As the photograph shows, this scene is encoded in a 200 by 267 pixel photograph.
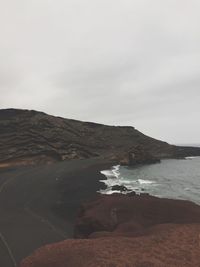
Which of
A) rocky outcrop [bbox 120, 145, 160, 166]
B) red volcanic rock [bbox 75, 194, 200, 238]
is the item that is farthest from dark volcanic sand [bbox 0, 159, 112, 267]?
rocky outcrop [bbox 120, 145, 160, 166]

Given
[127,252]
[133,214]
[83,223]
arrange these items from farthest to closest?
[83,223] < [133,214] < [127,252]

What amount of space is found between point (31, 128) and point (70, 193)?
211 ft

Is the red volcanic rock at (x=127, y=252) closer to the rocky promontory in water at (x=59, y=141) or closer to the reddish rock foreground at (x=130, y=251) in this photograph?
the reddish rock foreground at (x=130, y=251)

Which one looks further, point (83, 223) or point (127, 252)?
point (83, 223)

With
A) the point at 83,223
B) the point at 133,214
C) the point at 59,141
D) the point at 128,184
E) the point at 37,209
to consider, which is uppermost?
the point at 59,141

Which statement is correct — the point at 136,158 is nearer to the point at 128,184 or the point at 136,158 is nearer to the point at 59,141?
the point at 59,141

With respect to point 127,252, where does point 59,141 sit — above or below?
above

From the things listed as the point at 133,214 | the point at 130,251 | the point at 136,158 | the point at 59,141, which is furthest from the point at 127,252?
the point at 59,141

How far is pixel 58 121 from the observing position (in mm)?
116875

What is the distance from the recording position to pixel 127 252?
9000 mm

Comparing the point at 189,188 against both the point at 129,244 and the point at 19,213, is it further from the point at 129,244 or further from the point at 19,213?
the point at 129,244

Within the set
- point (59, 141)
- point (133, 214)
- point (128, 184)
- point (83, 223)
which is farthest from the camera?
point (59, 141)

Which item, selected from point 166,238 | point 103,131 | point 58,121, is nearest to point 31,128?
point 58,121

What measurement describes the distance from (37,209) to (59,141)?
73.1 meters
